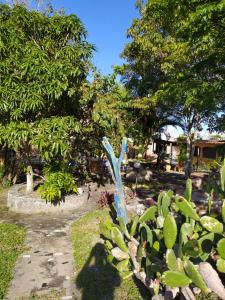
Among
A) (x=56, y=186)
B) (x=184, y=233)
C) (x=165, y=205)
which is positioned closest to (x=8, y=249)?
(x=56, y=186)

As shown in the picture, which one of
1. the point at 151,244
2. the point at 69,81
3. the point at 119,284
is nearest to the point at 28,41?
the point at 69,81

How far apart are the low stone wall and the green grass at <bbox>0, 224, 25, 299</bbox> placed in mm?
1540

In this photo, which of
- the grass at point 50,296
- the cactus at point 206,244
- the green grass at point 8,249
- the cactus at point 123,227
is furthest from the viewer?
the green grass at point 8,249

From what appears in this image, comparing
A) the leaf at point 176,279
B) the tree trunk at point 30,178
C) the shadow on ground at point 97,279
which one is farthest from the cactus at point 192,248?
the tree trunk at point 30,178

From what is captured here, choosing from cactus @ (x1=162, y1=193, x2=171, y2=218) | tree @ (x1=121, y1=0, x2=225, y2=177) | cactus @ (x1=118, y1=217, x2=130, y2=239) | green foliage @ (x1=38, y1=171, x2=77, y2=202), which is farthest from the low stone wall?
cactus @ (x1=162, y1=193, x2=171, y2=218)

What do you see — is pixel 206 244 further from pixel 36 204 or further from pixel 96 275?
pixel 36 204

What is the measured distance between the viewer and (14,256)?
635 centimetres

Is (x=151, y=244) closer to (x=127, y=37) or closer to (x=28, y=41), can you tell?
(x=28, y=41)

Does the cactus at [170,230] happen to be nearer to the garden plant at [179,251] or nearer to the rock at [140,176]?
the garden plant at [179,251]

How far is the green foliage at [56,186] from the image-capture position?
9.84 meters

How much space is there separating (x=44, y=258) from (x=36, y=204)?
146 inches

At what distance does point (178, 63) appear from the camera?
15898 mm

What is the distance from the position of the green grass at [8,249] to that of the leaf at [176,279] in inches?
132

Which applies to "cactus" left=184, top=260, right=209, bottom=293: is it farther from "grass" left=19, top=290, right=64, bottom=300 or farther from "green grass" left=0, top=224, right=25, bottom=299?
"green grass" left=0, top=224, right=25, bottom=299
